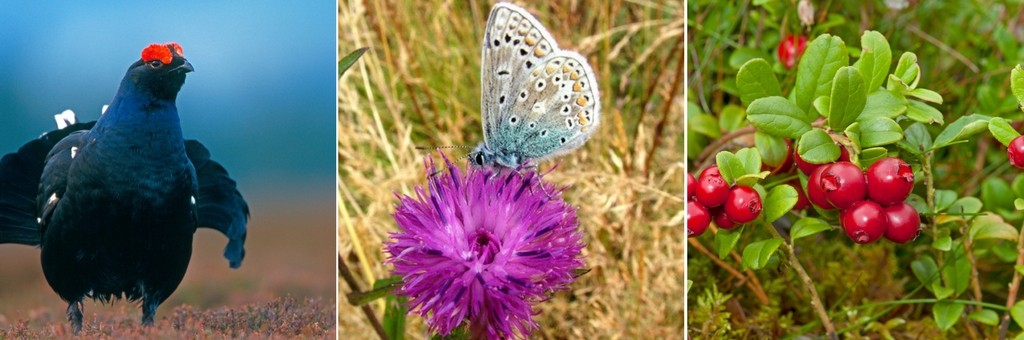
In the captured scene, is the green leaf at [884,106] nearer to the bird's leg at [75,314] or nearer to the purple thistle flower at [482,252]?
the purple thistle flower at [482,252]

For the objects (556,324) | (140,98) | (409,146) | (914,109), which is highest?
(140,98)

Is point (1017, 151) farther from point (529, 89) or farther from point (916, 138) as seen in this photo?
point (529, 89)

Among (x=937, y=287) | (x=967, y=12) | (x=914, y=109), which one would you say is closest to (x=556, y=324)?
(x=937, y=287)

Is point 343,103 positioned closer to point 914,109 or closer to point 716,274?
point 716,274

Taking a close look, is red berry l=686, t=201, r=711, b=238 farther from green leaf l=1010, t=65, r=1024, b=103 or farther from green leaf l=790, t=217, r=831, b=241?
green leaf l=1010, t=65, r=1024, b=103

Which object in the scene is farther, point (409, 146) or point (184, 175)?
point (409, 146)

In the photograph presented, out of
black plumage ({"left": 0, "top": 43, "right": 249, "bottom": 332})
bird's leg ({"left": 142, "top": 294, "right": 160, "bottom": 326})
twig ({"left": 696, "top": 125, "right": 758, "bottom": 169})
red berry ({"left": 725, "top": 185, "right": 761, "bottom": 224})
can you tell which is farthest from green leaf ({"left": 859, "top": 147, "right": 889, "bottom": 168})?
bird's leg ({"left": 142, "top": 294, "right": 160, "bottom": 326})
